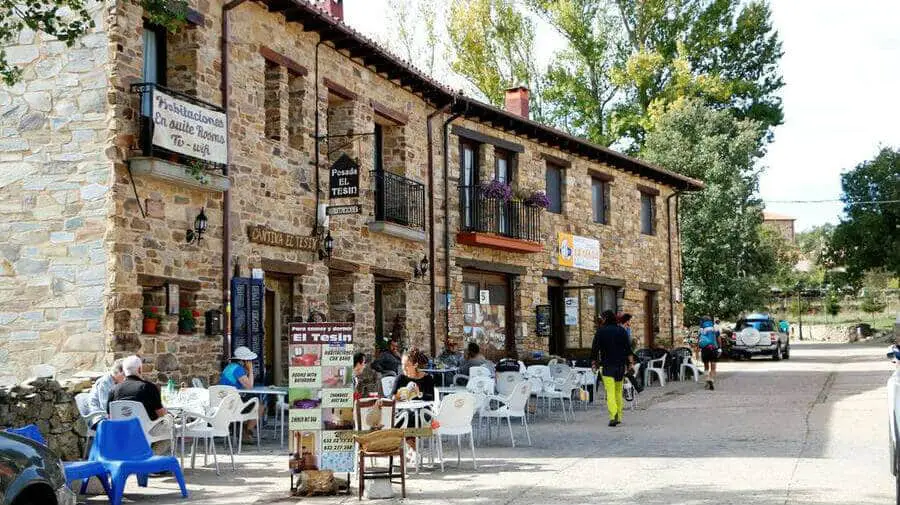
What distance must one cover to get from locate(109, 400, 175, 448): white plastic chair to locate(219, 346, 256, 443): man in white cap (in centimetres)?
295

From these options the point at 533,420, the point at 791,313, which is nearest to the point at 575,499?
the point at 533,420

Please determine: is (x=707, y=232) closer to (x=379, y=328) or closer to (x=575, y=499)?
(x=379, y=328)

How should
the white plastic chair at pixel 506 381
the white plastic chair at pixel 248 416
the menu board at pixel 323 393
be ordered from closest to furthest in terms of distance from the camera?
the menu board at pixel 323 393 → the white plastic chair at pixel 248 416 → the white plastic chair at pixel 506 381

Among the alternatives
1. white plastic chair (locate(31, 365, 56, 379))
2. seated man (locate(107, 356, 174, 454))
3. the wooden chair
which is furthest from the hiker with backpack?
seated man (locate(107, 356, 174, 454))

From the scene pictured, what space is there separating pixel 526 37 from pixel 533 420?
23.1 meters

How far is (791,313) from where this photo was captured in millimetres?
57625

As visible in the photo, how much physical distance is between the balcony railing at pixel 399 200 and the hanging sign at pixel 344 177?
1651mm

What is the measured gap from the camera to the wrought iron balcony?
67.3 ft

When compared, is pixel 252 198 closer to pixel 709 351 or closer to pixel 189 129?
pixel 189 129

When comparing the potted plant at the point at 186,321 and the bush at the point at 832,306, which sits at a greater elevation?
the bush at the point at 832,306

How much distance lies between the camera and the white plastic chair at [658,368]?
22203 mm

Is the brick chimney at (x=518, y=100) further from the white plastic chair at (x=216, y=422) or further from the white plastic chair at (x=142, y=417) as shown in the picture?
the white plastic chair at (x=142, y=417)

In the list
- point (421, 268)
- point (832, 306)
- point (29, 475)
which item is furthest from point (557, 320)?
point (832, 306)

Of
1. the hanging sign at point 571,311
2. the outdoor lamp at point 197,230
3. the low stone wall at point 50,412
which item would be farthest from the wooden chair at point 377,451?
the hanging sign at point 571,311
